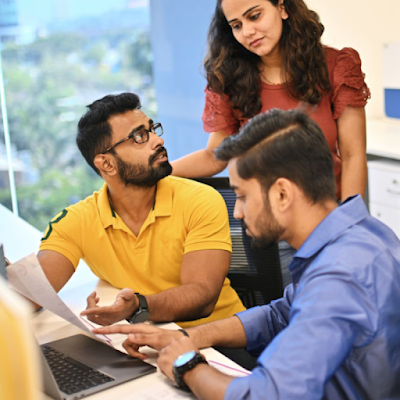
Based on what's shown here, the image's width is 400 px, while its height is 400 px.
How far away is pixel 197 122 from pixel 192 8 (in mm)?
Answer: 691

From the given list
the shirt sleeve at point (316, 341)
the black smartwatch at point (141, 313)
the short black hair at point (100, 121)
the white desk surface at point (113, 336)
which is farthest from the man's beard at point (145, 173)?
the shirt sleeve at point (316, 341)

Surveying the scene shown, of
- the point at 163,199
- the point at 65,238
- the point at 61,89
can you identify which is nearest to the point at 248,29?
the point at 163,199

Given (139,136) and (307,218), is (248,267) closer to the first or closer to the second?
(139,136)

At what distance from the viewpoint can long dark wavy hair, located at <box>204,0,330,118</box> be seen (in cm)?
207

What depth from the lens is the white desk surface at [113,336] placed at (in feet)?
4.14

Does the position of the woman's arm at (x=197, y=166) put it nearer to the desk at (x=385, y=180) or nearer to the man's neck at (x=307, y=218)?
the man's neck at (x=307, y=218)

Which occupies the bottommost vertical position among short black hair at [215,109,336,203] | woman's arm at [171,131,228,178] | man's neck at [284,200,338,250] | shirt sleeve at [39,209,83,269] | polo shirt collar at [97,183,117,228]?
shirt sleeve at [39,209,83,269]

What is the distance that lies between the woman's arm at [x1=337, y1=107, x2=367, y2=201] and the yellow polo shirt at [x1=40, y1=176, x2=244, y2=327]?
1.50 feet

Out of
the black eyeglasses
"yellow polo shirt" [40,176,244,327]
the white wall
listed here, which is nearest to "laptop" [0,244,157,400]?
"yellow polo shirt" [40,176,244,327]

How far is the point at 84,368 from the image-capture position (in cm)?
136

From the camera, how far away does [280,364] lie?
3.44 feet

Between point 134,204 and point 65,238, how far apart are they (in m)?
0.23

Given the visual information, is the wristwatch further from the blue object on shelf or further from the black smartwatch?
the blue object on shelf

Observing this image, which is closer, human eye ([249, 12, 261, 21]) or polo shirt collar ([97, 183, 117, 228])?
polo shirt collar ([97, 183, 117, 228])
